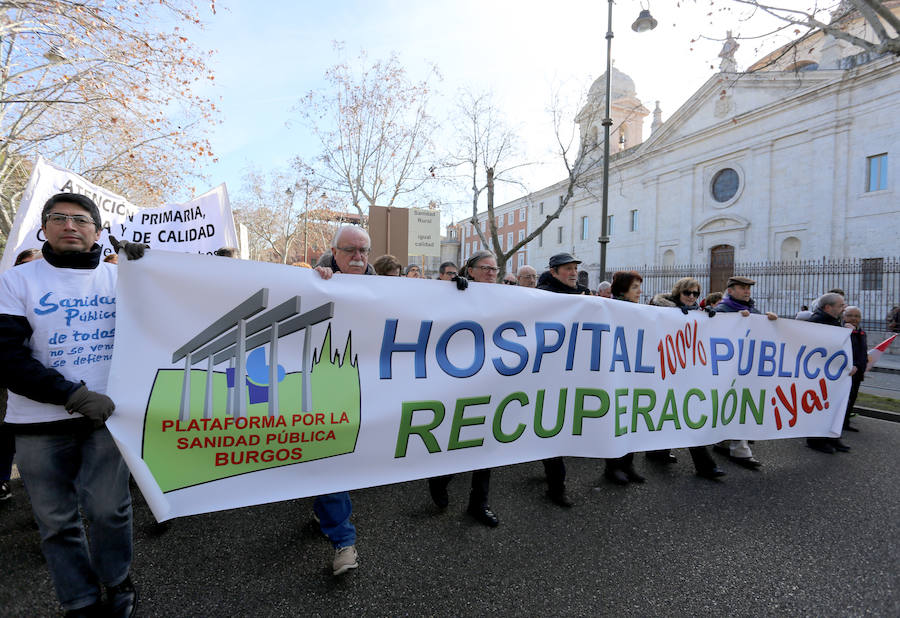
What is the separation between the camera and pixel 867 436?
5.42 metres

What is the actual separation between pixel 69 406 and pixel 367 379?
4.14ft

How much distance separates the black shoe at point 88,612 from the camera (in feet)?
6.47

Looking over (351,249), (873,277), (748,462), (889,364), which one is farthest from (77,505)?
(873,277)

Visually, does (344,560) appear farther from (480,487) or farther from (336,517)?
(480,487)

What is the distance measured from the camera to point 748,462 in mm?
4422

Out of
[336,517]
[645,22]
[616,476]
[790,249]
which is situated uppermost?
[645,22]

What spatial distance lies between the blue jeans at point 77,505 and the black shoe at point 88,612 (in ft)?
0.07

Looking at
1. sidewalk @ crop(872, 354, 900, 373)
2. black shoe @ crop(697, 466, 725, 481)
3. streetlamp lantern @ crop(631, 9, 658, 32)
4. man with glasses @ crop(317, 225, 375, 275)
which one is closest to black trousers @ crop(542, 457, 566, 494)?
black shoe @ crop(697, 466, 725, 481)

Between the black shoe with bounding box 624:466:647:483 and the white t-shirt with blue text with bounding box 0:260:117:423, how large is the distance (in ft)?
12.6

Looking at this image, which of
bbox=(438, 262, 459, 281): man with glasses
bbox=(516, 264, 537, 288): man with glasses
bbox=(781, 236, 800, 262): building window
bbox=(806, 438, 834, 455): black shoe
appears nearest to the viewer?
bbox=(806, 438, 834, 455): black shoe

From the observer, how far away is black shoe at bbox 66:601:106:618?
197 centimetres

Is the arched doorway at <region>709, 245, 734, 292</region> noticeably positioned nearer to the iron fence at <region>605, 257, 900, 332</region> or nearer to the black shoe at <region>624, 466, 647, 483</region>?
the iron fence at <region>605, 257, 900, 332</region>

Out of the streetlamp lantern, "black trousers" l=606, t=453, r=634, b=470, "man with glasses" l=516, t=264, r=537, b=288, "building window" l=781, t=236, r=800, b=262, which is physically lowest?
"black trousers" l=606, t=453, r=634, b=470

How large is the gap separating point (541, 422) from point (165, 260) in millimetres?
2322
